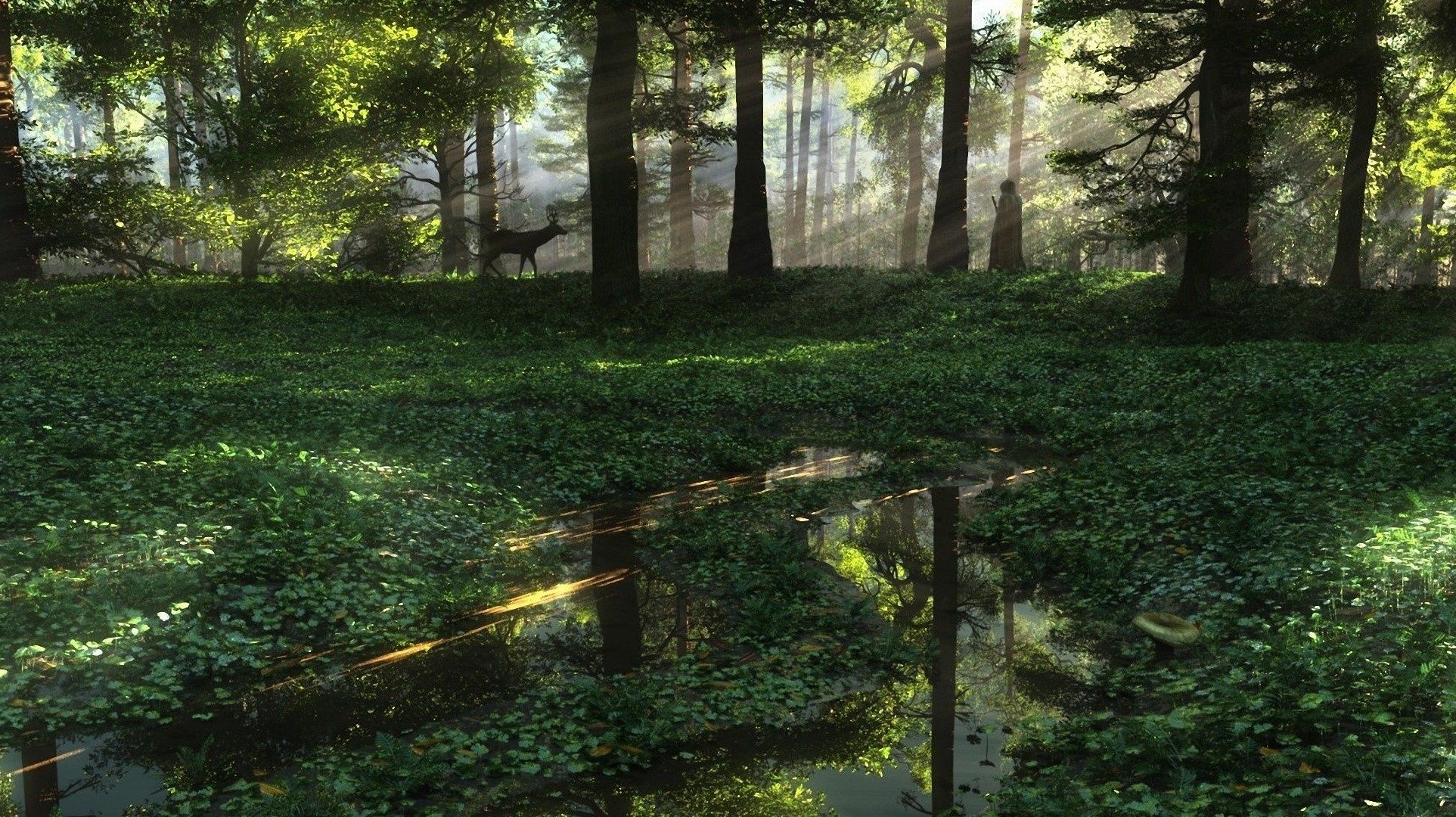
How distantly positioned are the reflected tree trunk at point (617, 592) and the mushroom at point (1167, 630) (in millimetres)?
3321

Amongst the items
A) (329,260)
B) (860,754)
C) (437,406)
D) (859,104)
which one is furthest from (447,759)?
(859,104)

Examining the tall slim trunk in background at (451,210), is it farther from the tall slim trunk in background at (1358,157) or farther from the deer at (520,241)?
the tall slim trunk in background at (1358,157)

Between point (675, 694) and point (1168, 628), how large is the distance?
10.6ft

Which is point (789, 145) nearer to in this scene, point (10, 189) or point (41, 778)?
point (10, 189)

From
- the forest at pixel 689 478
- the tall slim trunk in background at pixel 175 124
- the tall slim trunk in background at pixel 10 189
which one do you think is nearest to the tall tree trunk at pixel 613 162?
the forest at pixel 689 478

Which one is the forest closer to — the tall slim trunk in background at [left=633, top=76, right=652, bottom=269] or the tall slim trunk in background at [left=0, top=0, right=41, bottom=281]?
the tall slim trunk in background at [left=0, top=0, right=41, bottom=281]

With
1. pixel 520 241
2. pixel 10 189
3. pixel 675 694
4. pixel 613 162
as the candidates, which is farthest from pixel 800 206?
pixel 675 694

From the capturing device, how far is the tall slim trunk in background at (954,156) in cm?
2575

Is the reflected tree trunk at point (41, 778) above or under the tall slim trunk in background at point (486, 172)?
under

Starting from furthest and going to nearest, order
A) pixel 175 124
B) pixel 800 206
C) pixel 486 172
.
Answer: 1. pixel 800 206
2. pixel 486 172
3. pixel 175 124

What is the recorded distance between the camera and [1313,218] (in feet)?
148

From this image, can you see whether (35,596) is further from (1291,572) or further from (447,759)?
(1291,572)

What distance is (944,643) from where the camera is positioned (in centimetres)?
718

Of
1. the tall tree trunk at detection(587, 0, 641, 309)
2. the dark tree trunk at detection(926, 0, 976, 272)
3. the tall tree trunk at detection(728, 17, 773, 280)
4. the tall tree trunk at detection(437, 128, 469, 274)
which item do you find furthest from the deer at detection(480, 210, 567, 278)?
the dark tree trunk at detection(926, 0, 976, 272)
